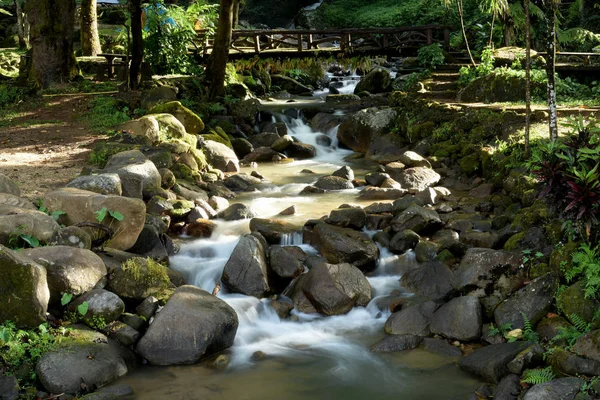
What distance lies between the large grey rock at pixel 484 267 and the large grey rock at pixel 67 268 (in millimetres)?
4651

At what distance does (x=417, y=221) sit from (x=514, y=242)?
6.68 ft

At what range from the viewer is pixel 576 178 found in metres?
7.70

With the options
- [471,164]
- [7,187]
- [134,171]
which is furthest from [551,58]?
[7,187]

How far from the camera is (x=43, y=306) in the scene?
7.46m

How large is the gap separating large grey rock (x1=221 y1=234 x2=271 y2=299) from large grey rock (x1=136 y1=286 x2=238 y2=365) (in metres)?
1.26

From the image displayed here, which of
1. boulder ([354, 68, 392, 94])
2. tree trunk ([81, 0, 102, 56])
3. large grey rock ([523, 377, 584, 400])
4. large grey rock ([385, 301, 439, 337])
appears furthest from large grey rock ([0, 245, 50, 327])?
boulder ([354, 68, 392, 94])

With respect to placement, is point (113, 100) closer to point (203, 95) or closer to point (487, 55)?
point (203, 95)

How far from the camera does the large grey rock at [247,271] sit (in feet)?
31.4

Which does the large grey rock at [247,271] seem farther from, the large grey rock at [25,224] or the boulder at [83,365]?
the large grey rock at [25,224]

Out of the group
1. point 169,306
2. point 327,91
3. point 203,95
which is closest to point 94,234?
point 169,306

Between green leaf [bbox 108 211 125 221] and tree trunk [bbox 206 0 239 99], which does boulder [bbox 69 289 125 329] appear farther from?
tree trunk [bbox 206 0 239 99]

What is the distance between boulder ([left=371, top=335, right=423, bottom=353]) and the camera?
8.18m

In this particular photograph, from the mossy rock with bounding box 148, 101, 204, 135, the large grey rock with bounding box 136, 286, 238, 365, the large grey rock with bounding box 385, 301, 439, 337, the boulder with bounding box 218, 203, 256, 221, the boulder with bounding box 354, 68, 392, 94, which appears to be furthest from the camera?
the boulder with bounding box 354, 68, 392, 94

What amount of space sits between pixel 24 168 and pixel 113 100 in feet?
20.4
